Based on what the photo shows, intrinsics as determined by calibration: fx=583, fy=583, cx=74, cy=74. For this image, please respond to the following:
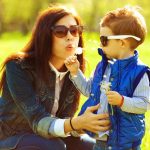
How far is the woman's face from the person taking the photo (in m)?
4.56

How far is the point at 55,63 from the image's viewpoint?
477 centimetres

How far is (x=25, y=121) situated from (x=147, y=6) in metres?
60.0

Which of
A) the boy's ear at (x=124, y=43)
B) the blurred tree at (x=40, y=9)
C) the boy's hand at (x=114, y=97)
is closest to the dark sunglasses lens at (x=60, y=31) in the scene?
the boy's ear at (x=124, y=43)

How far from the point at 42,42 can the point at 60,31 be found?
6.5 inches

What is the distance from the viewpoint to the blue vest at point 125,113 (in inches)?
159

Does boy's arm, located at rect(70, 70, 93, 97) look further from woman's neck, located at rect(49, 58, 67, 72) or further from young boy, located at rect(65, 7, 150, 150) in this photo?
woman's neck, located at rect(49, 58, 67, 72)

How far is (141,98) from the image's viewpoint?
13.2 feet

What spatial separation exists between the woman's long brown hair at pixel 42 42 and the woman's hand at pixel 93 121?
2.08 ft

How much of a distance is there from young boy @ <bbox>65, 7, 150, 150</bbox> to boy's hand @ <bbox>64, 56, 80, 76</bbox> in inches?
8.4

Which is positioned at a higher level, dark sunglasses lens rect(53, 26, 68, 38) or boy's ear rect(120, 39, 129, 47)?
dark sunglasses lens rect(53, 26, 68, 38)

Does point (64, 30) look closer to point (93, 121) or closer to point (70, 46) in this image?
point (70, 46)

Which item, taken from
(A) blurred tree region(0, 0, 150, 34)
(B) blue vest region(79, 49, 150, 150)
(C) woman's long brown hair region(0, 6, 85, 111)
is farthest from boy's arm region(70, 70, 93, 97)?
(A) blurred tree region(0, 0, 150, 34)

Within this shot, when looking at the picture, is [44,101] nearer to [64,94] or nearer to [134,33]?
[64,94]

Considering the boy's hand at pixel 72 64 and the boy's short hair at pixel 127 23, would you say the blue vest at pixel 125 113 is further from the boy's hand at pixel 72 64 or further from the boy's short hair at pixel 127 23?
the boy's hand at pixel 72 64
